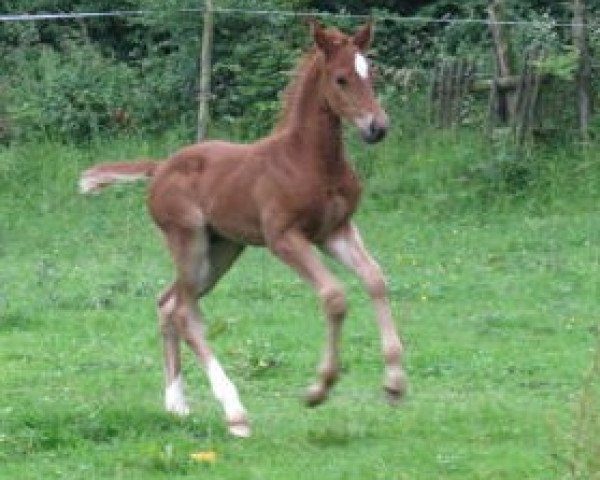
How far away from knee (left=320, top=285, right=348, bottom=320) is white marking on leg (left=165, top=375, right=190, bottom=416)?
127cm

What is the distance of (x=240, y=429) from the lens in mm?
9383

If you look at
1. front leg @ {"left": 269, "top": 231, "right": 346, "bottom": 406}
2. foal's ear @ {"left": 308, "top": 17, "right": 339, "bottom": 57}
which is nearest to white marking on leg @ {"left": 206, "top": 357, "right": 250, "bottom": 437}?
front leg @ {"left": 269, "top": 231, "right": 346, "bottom": 406}

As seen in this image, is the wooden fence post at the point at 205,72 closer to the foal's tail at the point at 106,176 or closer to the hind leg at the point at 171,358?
the foal's tail at the point at 106,176

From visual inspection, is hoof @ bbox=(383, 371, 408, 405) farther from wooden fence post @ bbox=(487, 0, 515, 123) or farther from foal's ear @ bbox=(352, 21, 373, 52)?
wooden fence post @ bbox=(487, 0, 515, 123)

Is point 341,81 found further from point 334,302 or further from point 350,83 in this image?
point 334,302

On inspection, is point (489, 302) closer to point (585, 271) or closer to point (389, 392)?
point (585, 271)

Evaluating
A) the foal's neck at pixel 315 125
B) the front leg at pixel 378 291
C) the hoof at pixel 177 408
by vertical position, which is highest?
the foal's neck at pixel 315 125

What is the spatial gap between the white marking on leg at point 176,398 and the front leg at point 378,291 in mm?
1215

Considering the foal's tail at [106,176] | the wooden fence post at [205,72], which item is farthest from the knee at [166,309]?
the wooden fence post at [205,72]

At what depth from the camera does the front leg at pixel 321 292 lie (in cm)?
911

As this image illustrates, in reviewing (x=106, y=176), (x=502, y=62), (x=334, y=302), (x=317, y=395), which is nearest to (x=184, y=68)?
(x=502, y=62)

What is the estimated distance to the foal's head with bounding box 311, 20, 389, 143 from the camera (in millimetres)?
9375

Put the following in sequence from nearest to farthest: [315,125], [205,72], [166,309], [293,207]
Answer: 1. [293,207]
2. [315,125]
3. [166,309]
4. [205,72]

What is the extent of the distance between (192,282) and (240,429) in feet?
3.84
